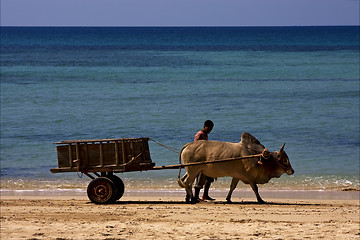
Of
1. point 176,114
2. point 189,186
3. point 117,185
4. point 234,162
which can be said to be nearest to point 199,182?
point 189,186

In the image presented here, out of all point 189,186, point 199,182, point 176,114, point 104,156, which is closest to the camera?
point 104,156

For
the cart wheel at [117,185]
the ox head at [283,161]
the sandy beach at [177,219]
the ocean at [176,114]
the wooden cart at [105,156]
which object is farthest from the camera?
the ocean at [176,114]

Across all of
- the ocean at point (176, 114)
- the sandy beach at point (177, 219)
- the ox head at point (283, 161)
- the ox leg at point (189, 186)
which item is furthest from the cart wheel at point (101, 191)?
the ox head at point (283, 161)

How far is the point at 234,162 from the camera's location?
1238cm

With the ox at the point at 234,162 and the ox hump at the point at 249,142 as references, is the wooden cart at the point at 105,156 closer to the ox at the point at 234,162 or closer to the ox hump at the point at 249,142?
the ox at the point at 234,162

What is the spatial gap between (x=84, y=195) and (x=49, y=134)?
28.8 feet

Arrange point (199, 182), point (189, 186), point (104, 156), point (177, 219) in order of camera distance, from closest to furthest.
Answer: point (177, 219), point (104, 156), point (189, 186), point (199, 182)

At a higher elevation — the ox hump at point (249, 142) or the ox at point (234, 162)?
the ox hump at point (249, 142)

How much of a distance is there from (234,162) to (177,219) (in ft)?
6.46

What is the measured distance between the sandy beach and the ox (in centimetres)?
57

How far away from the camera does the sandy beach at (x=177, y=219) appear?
32.7 ft

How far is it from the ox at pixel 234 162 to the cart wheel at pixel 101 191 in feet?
4.77

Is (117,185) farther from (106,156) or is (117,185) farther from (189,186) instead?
(189,186)

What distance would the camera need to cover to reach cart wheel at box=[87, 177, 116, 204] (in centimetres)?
1256
